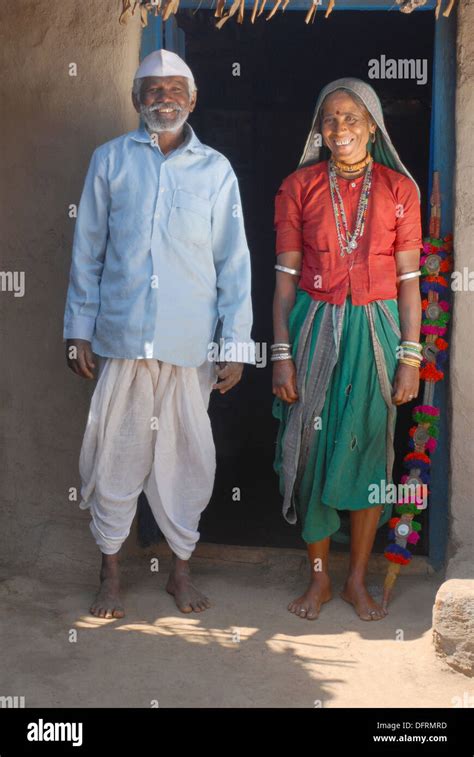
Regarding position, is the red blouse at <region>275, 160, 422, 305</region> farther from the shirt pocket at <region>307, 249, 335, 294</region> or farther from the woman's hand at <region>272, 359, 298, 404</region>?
the woman's hand at <region>272, 359, 298, 404</region>

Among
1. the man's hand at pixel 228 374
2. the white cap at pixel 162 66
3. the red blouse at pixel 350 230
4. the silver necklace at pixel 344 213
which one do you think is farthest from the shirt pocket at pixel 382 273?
the white cap at pixel 162 66

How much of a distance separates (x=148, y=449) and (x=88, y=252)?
2.78 ft

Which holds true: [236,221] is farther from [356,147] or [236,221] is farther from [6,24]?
[6,24]

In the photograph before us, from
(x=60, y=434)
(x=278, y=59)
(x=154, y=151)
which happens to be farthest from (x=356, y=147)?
(x=278, y=59)

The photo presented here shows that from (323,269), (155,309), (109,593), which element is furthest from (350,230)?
(109,593)

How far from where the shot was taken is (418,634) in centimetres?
428

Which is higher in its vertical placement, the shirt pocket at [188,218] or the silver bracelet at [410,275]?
the shirt pocket at [188,218]

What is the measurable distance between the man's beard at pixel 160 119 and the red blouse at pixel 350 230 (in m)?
0.57

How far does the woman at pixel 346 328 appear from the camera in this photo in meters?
4.43

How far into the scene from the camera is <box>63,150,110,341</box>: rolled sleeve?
434 centimetres

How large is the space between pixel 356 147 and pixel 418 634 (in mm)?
2004

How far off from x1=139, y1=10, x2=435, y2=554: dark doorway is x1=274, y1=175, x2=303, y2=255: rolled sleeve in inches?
73.7

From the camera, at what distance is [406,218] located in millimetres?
4469

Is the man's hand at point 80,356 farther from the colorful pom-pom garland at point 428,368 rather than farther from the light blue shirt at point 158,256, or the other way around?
the colorful pom-pom garland at point 428,368
